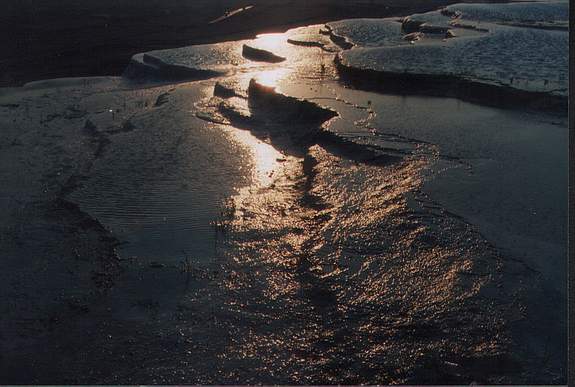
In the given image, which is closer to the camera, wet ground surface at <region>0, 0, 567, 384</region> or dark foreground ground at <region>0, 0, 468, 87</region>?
wet ground surface at <region>0, 0, 567, 384</region>

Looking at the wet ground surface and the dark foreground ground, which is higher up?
the dark foreground ground

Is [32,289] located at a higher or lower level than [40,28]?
lower

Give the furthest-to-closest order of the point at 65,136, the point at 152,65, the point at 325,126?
the point at 152,65, the point at 65,136, the point at 325,126

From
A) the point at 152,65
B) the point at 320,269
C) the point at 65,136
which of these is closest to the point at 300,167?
the point at 320,269

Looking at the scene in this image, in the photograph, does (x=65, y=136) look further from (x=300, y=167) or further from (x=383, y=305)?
(x=383, y=305)

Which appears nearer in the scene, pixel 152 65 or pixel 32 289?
pixel 32 289

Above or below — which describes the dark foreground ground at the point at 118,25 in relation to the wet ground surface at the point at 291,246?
above
